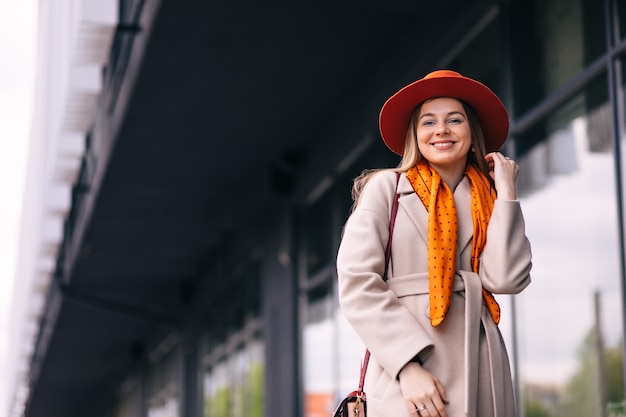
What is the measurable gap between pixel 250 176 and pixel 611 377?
8072 millimetres

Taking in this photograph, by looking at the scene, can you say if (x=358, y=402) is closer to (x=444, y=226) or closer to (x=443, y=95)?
(x=444, y=226)

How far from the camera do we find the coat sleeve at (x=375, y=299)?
2869 mm

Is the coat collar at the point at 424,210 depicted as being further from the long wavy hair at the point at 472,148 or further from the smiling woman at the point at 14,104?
the smiling woman at the point at 14,104

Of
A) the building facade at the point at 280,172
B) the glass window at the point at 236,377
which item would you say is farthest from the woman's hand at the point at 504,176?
the glass window at the point at 236,377

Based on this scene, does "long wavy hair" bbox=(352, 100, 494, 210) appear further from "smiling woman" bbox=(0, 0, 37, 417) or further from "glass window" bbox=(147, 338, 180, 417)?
"glass window" bbox=(147, 338, 180, 417)

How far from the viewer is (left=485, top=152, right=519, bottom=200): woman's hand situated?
9.89 feet

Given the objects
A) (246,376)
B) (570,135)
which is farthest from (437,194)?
(246,376)

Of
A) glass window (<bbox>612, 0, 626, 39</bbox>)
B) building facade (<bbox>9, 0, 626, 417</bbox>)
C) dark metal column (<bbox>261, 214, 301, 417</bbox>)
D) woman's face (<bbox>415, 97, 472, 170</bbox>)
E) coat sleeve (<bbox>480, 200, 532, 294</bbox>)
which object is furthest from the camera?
dark metal column (<bbox>261, 214, 301, 417</bbox>)

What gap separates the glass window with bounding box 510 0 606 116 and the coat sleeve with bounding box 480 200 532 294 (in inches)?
160

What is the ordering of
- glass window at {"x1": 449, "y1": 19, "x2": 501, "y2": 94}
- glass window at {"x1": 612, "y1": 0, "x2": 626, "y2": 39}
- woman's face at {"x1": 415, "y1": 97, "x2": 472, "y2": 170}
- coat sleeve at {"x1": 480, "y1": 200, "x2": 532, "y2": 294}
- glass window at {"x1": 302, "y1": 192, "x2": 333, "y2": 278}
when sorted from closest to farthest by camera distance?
coat sleeve at {"x1": 480, "y1": 200, "x2": 532, "y2": 294}
woman's face at {"x1": 415, "y1": 97, "x2": 472, "y2": 170}
glass window at {"x1": 612, "y1": 0, "x2": 626, "y2": 39}
glass window at {"x1": 449, "y1": 19, "x2": 501, "y2": 94}
glass window at {"x1": 302, "y1": 192, "x2": 333, "y2": 278}

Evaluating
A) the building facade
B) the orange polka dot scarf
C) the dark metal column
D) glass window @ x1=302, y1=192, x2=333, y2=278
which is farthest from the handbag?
the dark metal column

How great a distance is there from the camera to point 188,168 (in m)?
13.1

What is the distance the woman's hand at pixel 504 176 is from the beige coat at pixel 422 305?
48 mm

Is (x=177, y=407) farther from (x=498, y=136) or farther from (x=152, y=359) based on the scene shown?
(x=498, y=136)
